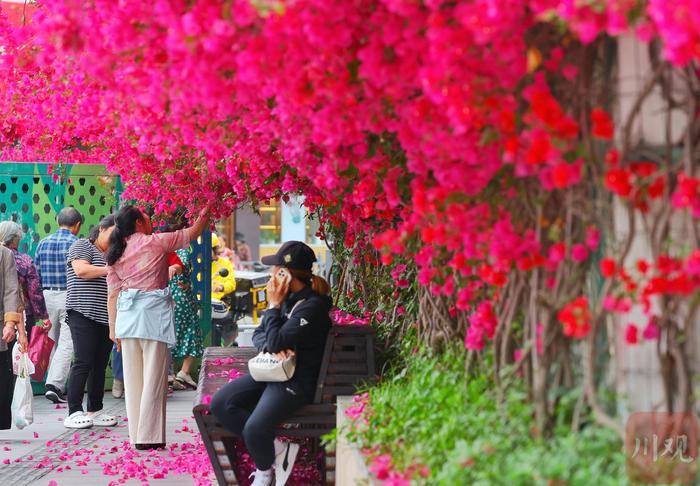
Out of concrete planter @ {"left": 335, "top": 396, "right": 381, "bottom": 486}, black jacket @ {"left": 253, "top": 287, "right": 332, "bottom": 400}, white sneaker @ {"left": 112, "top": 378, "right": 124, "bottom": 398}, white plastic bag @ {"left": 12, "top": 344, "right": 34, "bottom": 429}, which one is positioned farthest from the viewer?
white sneaker @ {"left": 112, "top": 378, "right": 124, "bottom": 398}

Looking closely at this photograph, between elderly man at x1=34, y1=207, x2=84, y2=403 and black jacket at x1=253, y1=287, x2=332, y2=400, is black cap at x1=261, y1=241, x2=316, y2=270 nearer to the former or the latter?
black jacket at x1=253, y1=287, x2=332, y2=400

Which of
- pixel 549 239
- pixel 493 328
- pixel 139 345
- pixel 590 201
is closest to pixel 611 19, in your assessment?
pixel 590 201

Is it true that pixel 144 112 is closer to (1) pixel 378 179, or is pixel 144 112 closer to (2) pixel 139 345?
(1) pixel 378 179

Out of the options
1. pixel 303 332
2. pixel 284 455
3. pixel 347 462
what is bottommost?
pixel 284 455

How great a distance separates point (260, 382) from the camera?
276 inches

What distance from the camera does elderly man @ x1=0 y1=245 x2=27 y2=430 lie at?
8.90m

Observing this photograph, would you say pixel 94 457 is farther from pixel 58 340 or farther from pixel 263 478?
pixel 58 340

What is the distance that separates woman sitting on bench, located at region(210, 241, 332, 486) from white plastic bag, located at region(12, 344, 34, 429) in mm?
2927

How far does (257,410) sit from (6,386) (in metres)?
3.25

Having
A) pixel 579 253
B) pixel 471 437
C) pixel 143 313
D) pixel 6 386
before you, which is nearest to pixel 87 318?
pixel 6 386

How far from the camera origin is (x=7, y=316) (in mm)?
8914

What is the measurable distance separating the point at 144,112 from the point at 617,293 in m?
2.52

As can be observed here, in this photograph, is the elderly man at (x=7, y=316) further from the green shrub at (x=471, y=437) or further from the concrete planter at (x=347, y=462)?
the green shrub at (x=471, y=437)

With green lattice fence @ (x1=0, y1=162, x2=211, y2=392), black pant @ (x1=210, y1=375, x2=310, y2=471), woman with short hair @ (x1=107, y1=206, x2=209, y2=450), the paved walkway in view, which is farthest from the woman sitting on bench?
green lattice fence @ (x1=0, y1=162, x2=211, y2=392)
